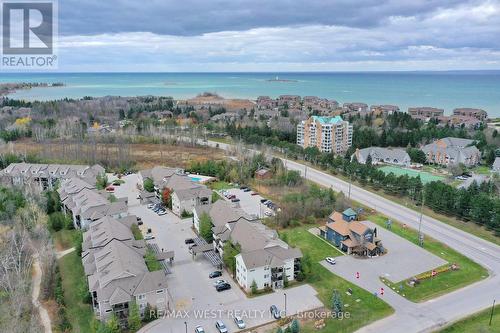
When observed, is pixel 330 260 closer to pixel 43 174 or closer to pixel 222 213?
pixel 222 213

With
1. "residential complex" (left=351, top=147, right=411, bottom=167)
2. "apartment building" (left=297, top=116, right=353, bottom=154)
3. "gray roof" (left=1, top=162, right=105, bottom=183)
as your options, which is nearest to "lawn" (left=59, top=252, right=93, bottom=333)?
"gray roof" (left=1, top=162, right=105, bottom=183)

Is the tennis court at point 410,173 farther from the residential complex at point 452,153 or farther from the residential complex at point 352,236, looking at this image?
Answer: the residential complex at point 352,236

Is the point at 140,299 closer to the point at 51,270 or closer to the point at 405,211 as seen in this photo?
the point at 51,270

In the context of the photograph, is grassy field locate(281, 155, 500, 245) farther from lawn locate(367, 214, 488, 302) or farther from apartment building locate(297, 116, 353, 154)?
apartment building locate(297, 116, 353, 154)

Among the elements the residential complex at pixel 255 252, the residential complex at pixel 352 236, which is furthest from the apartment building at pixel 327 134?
the residential complex at pixel 255 252

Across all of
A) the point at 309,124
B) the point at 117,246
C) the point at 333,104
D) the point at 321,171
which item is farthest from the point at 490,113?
the point at 117,246
